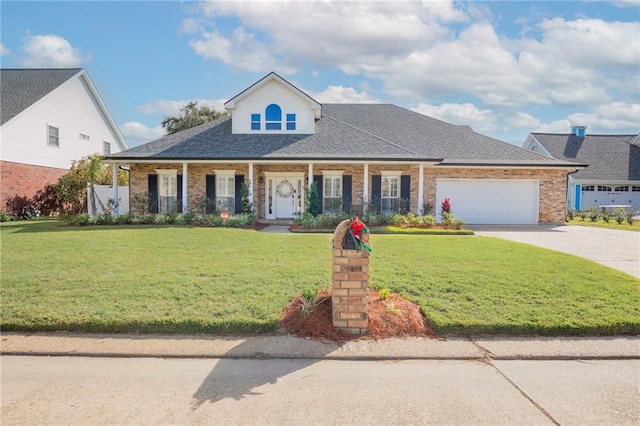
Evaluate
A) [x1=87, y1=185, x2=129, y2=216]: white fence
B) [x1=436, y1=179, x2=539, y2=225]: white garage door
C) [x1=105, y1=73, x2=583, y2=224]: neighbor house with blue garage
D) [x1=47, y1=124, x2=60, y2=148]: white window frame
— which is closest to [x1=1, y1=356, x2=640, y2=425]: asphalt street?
[x1=105, y1=73, x2=583, y2=224]: neighbor house with blue garage

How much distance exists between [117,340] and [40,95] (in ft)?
Result: 69.7

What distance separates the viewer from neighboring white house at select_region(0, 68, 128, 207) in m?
19.0

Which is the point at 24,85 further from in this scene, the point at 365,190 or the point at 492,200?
the point at 492,200

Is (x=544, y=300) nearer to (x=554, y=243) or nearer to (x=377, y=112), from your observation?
(x=554, y=243)

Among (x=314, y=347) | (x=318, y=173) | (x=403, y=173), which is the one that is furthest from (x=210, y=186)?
(x=314, y=347)

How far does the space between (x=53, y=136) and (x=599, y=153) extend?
36.5 meters

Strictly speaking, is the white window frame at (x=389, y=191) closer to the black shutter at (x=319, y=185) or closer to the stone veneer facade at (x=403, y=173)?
the stone veneer facade at (x=403, y=173)

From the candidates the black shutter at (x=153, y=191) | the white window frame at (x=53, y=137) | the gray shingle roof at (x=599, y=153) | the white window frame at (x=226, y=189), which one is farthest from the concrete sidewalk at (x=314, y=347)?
the gray shingle roof at (x=599, y=153)

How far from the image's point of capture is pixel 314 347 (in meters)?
4.55

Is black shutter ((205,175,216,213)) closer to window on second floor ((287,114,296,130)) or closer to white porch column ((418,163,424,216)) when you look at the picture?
window on second floor ((287,114,296,130))

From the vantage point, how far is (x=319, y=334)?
4852 millimetres

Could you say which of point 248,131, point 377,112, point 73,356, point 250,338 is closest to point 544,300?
point 250,338

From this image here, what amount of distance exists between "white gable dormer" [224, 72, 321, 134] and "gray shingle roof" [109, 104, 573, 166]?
1.61 ft

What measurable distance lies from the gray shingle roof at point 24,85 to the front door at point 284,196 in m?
12.8
